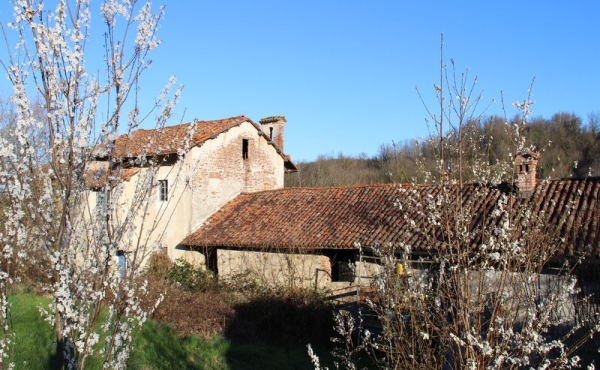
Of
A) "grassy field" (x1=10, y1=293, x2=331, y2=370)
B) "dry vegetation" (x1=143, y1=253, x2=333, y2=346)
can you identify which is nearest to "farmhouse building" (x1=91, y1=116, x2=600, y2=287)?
"dry vegetation" (x1=143, y1=253, x2=333, y2=346)

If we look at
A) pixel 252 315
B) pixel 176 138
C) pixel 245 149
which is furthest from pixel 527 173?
pixel 176 138

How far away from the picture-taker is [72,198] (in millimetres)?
3418

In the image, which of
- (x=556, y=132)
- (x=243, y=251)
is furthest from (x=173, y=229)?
(x=556, y=132)

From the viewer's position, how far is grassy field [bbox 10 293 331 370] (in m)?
9.39

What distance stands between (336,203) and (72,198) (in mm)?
15134

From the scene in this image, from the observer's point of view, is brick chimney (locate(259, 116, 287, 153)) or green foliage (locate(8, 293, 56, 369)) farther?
brick chimney (locate(259, 116, 287, 153))

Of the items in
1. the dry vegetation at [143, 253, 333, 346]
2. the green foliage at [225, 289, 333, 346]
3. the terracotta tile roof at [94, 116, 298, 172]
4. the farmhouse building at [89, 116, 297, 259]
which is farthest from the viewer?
the farmhouse building at [89, 116, 297, 259]

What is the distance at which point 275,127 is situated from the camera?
23.7 meters

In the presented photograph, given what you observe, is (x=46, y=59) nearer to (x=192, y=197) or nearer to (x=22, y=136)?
(x=22, y=136)

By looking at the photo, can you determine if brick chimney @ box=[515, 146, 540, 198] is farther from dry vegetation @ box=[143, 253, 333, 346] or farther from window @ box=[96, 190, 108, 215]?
window @ box=[96, 190, 108, 215]

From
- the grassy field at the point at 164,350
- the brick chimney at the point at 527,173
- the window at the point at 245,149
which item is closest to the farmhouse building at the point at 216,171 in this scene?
the window at the point at 245,149

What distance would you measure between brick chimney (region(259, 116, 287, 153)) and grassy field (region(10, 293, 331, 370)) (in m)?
12.5

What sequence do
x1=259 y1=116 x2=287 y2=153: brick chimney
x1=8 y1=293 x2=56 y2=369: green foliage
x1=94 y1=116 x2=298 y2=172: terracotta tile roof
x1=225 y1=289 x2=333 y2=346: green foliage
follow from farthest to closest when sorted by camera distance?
x1=259 y1=116 x2=287 y2=153: brick chimney < x1=225 y1=289 x2=333 y2=346: green foliage < x1=8 y1=293 x2=56 y2=369: green foliage < x1=94 y1=116 x2=298 y2=172: terracotta tile roof

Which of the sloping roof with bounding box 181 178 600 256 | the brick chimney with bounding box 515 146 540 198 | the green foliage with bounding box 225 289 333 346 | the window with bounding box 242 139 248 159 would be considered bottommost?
the green foliage with bounding box 225 289 333 346
